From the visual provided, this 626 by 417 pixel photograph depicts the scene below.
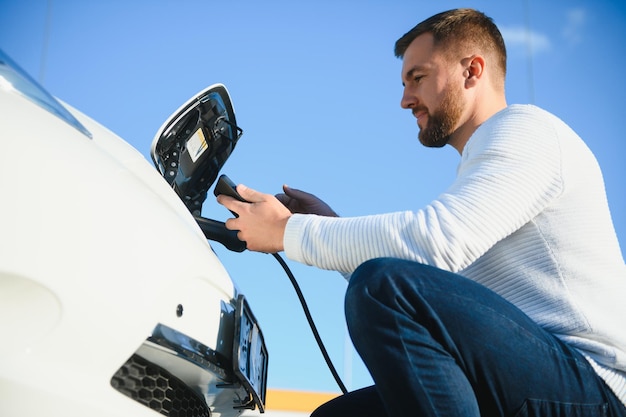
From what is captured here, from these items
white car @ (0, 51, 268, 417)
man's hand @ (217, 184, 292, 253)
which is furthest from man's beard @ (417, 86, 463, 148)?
white car @ (0, 51, 268, 417)

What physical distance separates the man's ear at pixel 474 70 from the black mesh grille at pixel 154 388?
4.21 ft

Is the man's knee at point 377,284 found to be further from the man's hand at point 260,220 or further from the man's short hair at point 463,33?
the man's short hair at point 463,33

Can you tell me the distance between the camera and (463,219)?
→ 1396 millimetres

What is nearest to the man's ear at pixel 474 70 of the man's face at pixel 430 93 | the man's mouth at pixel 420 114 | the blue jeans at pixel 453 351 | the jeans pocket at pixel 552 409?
the man's face at pixel 430 93

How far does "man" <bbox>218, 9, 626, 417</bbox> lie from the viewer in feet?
4.17

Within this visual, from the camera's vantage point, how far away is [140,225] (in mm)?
1126

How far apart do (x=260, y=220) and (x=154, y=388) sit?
540 millimetres

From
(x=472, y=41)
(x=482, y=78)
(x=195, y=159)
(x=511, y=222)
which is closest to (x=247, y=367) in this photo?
(x=511, y=222)

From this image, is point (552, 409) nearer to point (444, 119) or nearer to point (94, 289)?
point (94, 289)

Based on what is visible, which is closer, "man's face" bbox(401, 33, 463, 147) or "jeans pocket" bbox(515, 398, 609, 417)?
"jeans pocket" bbox(515, 398, 609, 417)

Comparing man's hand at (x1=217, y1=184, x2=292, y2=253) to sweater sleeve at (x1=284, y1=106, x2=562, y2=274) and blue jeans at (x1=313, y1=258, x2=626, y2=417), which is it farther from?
blue jeans at (x1=313, y1=258, x2=626, y2=417)

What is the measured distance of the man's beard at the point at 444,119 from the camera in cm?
210

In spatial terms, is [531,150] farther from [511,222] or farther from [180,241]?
[180,241]

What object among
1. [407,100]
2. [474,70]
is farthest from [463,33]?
[407,100]
